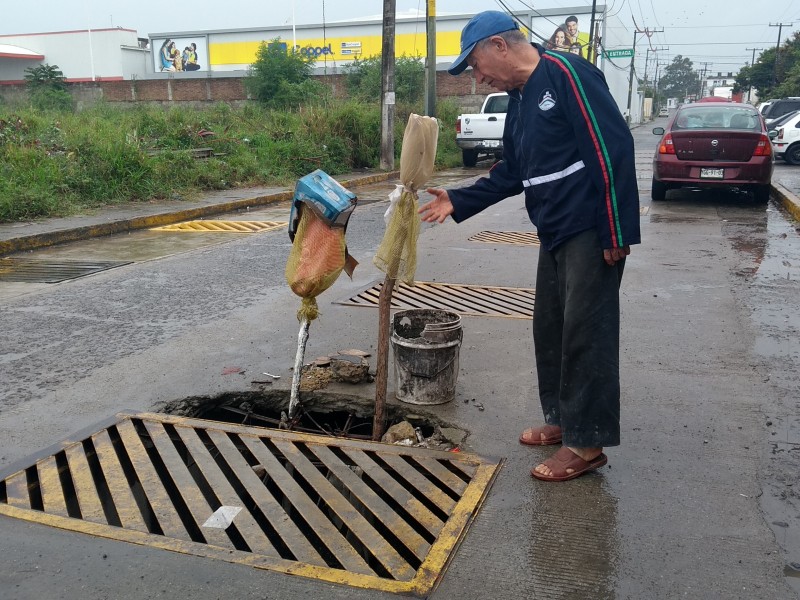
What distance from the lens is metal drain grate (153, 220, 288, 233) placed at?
10.5 meters

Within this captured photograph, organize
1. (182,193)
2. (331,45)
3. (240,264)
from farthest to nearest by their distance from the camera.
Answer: (331,45)
(182,193)
(240,264)

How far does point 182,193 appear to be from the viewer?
13461 millimetres

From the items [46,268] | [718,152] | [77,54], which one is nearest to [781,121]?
[718,152]

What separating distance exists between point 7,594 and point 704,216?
1063 cm

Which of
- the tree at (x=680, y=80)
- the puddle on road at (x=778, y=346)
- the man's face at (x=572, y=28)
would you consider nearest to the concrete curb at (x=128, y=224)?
the puddle on road at (x=778, y=346)

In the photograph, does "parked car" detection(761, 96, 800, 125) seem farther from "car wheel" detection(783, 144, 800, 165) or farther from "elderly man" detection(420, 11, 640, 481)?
"elderly man" detection(420, 11, 640, 481)

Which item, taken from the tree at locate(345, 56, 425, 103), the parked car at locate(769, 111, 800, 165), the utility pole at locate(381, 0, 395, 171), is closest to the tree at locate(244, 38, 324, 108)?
the tree at locate(345, 56, 425, 103)

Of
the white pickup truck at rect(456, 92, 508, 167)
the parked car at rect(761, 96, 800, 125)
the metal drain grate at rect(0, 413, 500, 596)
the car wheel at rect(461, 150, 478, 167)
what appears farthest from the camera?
the parked car at rect(761, 96, 800, 125)

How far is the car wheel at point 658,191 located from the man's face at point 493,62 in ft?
33.8

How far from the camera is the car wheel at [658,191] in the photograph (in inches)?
501

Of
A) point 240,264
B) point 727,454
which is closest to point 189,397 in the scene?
point 727,454

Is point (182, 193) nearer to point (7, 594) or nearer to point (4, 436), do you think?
point (4, 436)

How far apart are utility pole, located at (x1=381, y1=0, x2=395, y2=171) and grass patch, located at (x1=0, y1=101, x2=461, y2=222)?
2.43 ft

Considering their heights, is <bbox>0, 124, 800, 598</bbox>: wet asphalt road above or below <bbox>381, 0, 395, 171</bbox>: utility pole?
below
